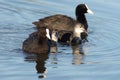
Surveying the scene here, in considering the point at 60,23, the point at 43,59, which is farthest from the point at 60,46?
the point at 60,23

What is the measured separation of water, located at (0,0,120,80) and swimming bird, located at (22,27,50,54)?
0.88ft

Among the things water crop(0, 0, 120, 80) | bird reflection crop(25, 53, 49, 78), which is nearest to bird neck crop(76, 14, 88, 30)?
water crop(0, 0, 120, 80)

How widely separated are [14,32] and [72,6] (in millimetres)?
4013

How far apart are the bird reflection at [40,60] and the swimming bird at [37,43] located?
25 centimetres

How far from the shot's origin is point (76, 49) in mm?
17141

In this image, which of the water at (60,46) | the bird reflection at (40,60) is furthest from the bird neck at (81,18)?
the bird reflection at (40,60)

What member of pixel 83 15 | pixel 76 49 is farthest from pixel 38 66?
pixel 83 15

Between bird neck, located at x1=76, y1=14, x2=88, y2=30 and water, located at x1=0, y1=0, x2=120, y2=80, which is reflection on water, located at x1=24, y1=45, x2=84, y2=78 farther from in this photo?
bird neck, located at x1=76, y1=14, x2=88, y2=30

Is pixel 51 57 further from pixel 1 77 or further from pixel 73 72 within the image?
pixel 1 77

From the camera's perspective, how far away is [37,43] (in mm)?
16578

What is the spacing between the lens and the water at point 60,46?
13.9 metres

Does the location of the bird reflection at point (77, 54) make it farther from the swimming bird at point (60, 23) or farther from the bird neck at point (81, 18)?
the bird neck at point (81, 18)

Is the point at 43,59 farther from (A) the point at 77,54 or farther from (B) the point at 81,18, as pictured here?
(B) the point at 81,18

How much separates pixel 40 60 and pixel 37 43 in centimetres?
119
